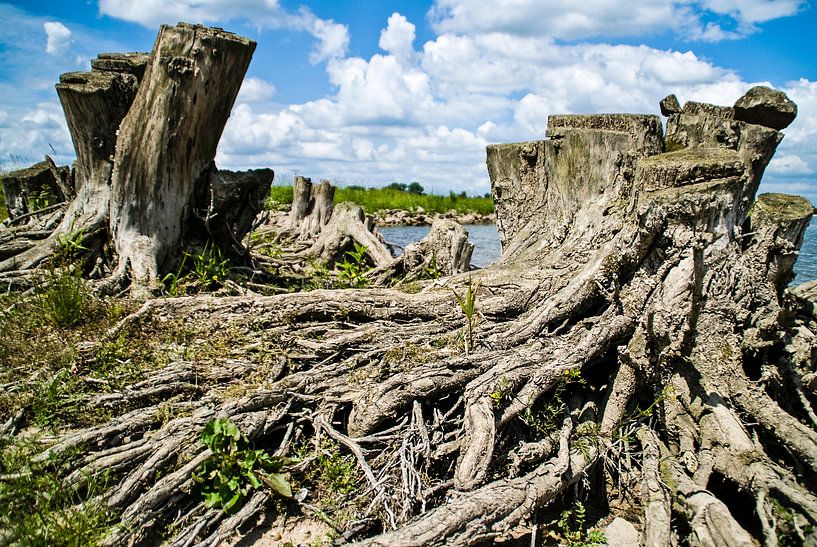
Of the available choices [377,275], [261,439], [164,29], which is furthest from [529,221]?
[164,29]

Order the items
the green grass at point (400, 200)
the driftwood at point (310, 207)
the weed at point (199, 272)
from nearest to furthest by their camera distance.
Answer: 1. the weed at point (199, 272)
2. the driftwood at point (310, 207)
3. the green grass at point (400, 200)

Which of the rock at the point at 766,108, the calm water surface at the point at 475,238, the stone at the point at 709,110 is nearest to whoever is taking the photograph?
the rock at the point at 766,108

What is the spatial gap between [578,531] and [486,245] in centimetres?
1335

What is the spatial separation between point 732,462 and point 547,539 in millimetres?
1178

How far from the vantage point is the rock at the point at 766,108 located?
450 cm

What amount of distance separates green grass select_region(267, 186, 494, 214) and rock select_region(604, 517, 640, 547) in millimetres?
16383

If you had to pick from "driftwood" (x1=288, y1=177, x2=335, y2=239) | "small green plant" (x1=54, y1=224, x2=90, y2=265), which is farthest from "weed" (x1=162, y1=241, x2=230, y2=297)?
"driftwood" (x1=288, y1=177, x2=335, y2=239)

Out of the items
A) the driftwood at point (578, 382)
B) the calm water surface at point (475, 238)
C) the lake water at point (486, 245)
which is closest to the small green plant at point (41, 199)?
the driftwood at point (578, 382)

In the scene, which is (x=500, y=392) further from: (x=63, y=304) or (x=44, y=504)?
(x=63, y=304)

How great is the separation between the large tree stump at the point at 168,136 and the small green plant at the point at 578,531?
3866 millimetres

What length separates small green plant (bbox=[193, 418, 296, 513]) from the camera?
119 inches

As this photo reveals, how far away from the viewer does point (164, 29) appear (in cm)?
494

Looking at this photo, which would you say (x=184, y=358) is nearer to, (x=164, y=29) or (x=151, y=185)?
(x=151, y=185)

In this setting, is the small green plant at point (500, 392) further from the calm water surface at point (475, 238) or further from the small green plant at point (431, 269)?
the calm water surface at point (475, 238)
